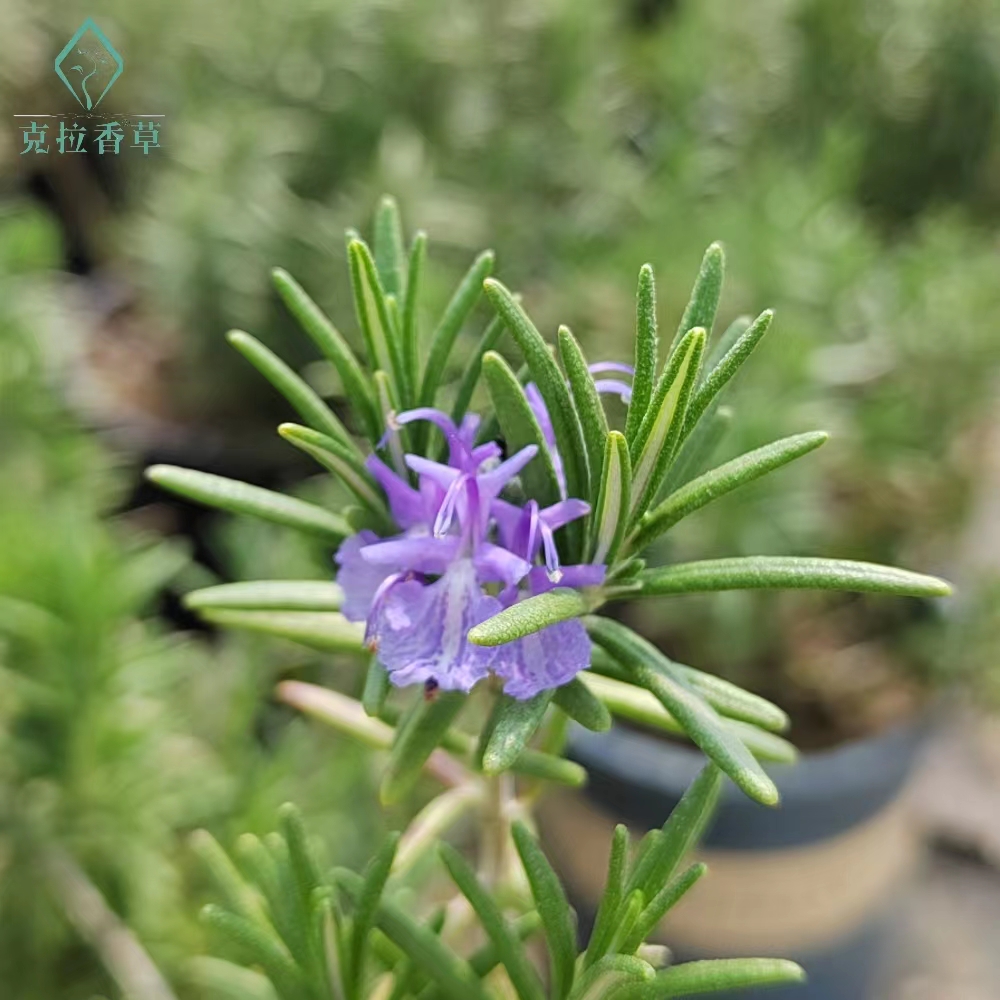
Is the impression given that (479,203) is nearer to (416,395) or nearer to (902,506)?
(902,506)

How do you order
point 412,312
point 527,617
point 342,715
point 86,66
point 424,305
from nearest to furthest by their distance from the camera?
point 527,617
point 412,312
point 342,715
point 424,305
point 86,66

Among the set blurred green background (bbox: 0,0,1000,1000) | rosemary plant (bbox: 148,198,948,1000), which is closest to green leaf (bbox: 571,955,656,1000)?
rosemary plant (bbox: 148,198,948,1000)

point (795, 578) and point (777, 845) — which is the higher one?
point (795, 578)

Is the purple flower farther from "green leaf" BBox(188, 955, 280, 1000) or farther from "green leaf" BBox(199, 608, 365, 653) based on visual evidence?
"green leaf" BBox(188, 955, 280, 1000)

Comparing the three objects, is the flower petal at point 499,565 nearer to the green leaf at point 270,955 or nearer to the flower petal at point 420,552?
the flower petal at point 420,552
